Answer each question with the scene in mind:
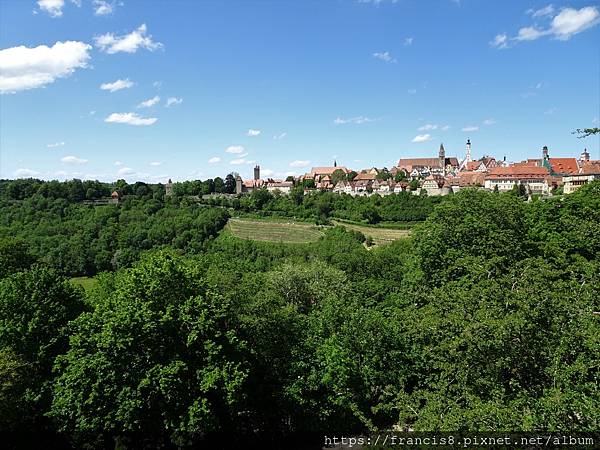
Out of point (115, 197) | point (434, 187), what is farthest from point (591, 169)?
point (115, 197)

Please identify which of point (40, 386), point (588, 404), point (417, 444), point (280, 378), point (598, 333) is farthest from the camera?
point (280, 378)

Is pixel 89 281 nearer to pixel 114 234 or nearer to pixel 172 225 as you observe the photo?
pixel 114 234

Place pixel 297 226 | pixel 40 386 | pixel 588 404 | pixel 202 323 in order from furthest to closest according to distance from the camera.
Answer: pixel 297 226 < pixel 40 386 < pixel 202 323 < pixel 588 404

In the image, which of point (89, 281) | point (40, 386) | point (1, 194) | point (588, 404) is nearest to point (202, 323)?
point (40, 386)

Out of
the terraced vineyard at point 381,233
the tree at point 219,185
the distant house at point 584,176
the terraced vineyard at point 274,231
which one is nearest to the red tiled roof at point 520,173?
the distant house at point 584,176

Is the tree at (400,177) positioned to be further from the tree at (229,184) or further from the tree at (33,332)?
the tree at (33,332)

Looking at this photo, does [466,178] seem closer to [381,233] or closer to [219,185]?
[381,233]

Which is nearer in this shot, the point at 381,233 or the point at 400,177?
the point at 381,233
